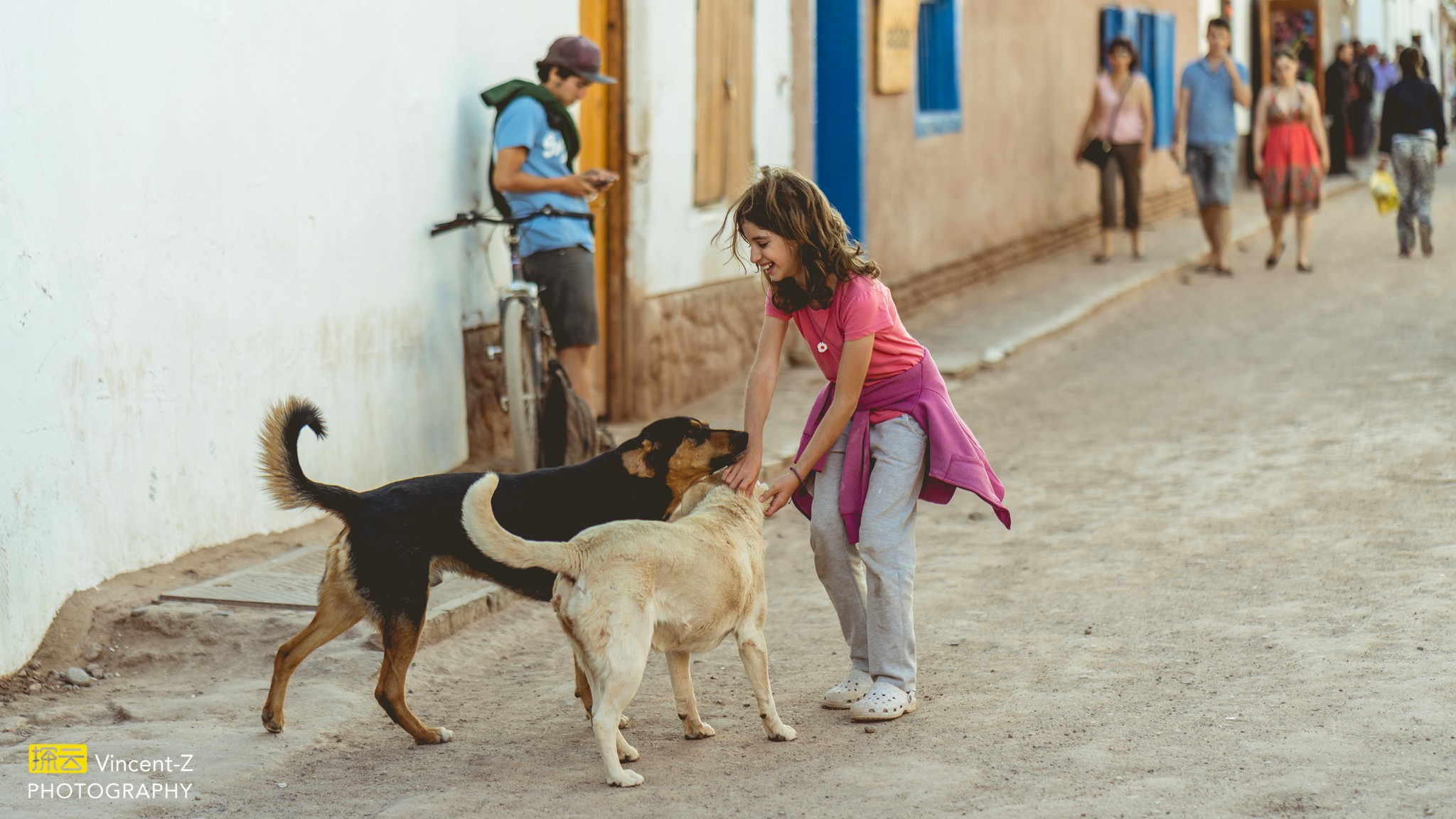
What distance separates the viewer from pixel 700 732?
427cm

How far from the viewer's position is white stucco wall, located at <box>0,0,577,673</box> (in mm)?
4797

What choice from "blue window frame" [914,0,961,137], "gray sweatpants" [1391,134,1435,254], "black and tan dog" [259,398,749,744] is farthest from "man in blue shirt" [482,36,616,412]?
"gray sweatpants" [1391,134,1435,254]

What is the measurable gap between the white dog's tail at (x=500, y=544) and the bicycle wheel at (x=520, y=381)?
306 cm

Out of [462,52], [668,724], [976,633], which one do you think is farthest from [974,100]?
[668,724]

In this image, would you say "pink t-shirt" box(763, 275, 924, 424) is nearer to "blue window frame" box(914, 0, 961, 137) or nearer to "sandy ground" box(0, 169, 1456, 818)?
"sandy ground" box(0, 169, 1456, 818)

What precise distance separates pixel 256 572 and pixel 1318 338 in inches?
310

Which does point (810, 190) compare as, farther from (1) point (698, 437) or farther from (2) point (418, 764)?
(2) point (418, 764)

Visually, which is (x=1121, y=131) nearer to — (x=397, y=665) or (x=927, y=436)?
(x=927, y=436)

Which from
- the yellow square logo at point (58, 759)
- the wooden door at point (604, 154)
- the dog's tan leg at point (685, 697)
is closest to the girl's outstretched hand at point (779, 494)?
the dog's tan leg at point (685, 697)

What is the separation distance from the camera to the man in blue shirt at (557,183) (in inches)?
272

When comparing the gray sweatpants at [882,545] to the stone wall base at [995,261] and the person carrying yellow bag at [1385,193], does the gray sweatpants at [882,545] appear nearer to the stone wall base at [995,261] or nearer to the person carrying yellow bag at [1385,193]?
the stone wall base at [995,261]

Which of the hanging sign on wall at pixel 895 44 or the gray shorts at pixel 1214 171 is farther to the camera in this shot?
the gray shorts at pixel 1214 171

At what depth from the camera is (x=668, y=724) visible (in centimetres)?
445

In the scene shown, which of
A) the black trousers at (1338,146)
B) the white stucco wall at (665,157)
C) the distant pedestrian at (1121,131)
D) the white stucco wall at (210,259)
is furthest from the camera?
Answer: the black trousers at (1338,146)
